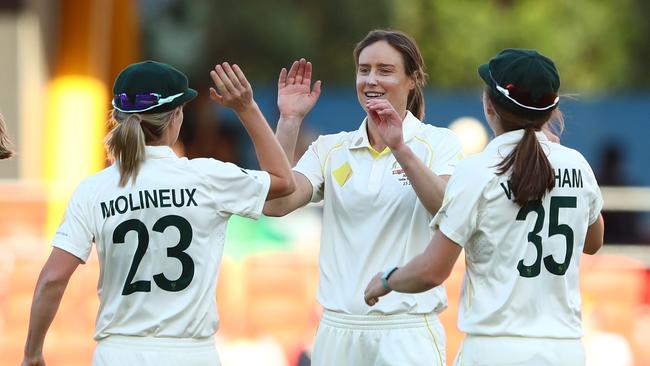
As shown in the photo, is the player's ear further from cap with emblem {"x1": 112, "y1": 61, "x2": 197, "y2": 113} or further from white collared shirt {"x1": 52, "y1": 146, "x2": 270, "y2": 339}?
cap with emblem {"x1": 112, "y1": 61, "x2": 197, "y2": 113}

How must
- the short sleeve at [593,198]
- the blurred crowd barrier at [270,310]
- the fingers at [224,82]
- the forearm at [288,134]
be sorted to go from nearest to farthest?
1. the short sleeve at [593,198]
2. the fingers at [224,82]
3. the forearm at [288,134]
4. the blurred crowd barrier at [270,310]

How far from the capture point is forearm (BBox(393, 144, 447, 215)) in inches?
205

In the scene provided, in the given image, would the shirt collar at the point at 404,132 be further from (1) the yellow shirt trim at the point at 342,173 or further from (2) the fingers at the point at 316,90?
(2) the fingers at the point at 316,90

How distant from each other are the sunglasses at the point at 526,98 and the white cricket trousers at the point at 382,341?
1161 millimetres

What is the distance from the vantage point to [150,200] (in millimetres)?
4992

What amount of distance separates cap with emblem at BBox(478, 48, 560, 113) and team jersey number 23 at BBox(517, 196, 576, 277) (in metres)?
0.37

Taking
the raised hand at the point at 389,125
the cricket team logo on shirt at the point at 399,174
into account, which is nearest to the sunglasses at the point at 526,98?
the raised hand at the point at 389,125

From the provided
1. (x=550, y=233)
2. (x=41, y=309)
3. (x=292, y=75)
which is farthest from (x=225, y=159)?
(x=550, y=233)

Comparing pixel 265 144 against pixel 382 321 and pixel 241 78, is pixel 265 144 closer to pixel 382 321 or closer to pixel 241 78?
pixel 241 78

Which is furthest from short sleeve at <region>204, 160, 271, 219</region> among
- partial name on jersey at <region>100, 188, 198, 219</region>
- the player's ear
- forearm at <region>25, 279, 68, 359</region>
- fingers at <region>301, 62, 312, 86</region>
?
the player's ear

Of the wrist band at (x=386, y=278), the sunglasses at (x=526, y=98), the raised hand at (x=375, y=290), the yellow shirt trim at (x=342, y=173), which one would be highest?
the sunglasses at (x=526, y=98)

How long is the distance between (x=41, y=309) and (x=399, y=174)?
1635 millimetres

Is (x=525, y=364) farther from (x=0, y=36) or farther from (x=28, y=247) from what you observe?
(x=0, y=36)

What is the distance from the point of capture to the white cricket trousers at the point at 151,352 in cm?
502
